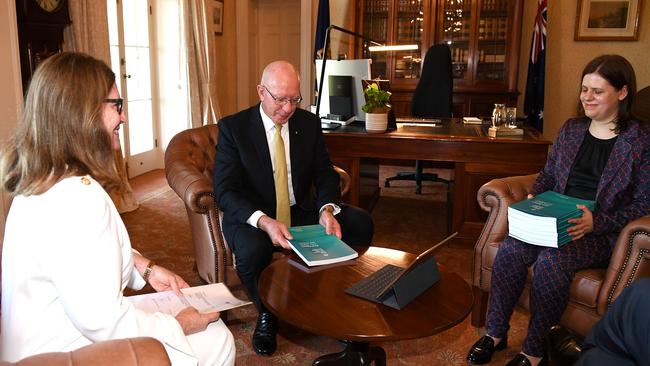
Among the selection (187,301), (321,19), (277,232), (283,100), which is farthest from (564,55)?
(187,301)

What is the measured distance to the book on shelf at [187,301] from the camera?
4.84 ft

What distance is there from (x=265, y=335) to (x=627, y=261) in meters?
1.38

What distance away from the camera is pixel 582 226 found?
2.02 m

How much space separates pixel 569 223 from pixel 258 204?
1.27 m

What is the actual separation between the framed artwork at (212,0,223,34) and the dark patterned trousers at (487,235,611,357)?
4864 millimetres

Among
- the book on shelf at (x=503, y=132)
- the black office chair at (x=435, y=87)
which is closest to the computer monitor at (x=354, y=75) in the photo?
the book on shelf at (x=503, y=132)

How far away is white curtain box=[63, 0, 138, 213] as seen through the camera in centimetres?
382

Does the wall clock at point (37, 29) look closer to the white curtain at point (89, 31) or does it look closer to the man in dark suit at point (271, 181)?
the white curtain at point (89, 31)

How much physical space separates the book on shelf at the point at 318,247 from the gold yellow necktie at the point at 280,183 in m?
0.35

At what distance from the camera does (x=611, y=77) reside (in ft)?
6.83

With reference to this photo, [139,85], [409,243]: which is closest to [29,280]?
[409,243]

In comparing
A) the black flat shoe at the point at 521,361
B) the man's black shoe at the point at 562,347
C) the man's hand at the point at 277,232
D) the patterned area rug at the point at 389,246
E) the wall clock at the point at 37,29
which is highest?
the wall clock at the point at 37,29

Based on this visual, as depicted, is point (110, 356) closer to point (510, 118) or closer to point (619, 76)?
point (619, 76)

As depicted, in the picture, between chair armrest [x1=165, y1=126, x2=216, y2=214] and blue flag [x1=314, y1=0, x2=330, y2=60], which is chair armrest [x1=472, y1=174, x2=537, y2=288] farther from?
blue flag [x1=314, y1=0, x2=330, y2=60]
